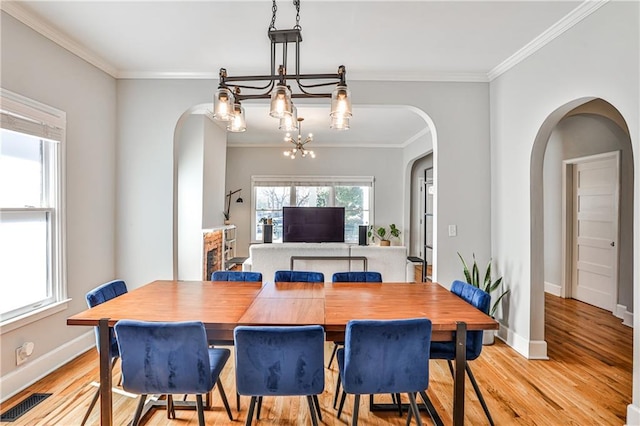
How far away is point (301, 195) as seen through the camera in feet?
26.5

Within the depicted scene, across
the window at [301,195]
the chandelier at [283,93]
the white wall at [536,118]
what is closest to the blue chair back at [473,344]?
the white wall at [536,118]

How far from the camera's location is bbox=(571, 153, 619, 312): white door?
436 centimetres

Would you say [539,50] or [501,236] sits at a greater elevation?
[539,50]

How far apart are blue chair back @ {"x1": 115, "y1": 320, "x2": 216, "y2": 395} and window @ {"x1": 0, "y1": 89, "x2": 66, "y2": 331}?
146 cm

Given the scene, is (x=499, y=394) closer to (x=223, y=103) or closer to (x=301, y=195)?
(x=223, y=103)

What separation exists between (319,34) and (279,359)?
2.43m

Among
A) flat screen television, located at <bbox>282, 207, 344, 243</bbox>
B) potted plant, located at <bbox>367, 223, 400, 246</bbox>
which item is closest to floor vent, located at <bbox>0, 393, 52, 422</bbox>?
flat screen television, located at <bbox>282, 207, 344, 243</bbox>

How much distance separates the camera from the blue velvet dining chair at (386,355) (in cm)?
162

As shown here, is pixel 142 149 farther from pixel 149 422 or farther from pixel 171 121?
pixel 149 422

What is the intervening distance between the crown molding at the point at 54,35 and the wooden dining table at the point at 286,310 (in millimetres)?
2159

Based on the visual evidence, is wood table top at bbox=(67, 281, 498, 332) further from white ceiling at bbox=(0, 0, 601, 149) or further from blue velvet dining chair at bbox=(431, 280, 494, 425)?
white ceiling at bbox=(0, 0, 601, 149)

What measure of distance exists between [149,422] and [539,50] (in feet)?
13.5

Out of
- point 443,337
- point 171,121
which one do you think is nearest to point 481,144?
point 443,337

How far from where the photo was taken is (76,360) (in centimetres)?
296
